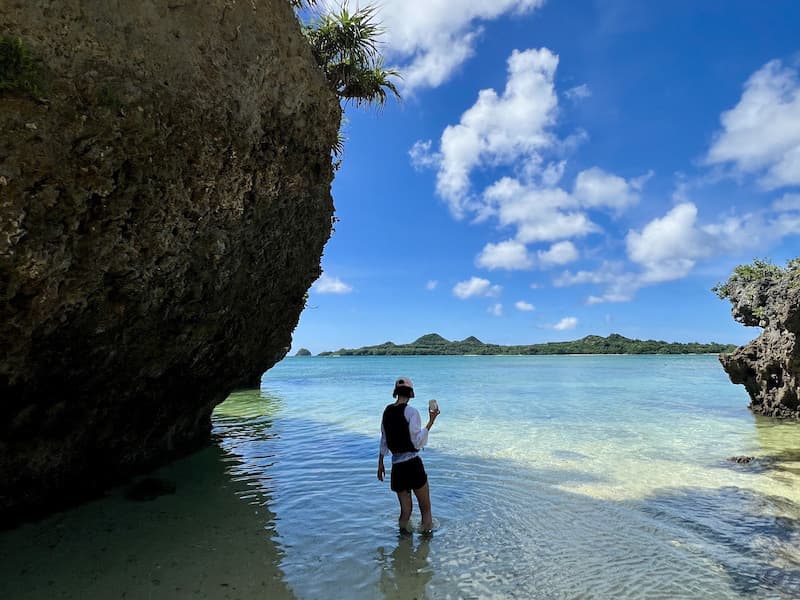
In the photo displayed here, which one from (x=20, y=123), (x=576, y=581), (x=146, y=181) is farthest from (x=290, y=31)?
(x=576, y=581)

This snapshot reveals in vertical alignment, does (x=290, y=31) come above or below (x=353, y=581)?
above

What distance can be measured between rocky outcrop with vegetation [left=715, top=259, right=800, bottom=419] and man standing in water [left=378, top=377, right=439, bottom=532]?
47.8ft

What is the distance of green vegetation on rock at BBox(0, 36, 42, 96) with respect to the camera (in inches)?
180

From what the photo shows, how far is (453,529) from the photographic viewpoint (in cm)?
728

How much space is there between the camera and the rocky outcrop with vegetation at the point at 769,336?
15.9 m

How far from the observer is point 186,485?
371 inches

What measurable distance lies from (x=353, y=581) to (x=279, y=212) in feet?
19.3

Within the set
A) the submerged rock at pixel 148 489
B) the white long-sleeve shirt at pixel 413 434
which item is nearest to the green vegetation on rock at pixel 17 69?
the white long-sleeve shirt at pixel 413 434

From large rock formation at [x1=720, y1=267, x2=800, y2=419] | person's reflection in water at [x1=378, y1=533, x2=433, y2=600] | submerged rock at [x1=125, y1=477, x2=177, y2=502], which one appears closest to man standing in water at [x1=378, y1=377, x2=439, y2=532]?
person's reflection in water at [x1=378, y1=533, x2=433, y2=600]

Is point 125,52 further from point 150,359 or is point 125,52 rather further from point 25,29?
point 150,359

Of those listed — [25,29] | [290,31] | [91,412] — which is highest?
[290,31]

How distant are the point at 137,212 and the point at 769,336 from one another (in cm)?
2031

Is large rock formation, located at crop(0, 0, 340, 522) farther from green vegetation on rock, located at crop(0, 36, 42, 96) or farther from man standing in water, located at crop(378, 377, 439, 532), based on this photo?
man standing in water, located at crop(378, 377, 439, 532)

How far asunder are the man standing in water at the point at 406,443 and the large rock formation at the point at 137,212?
3.47 metres
